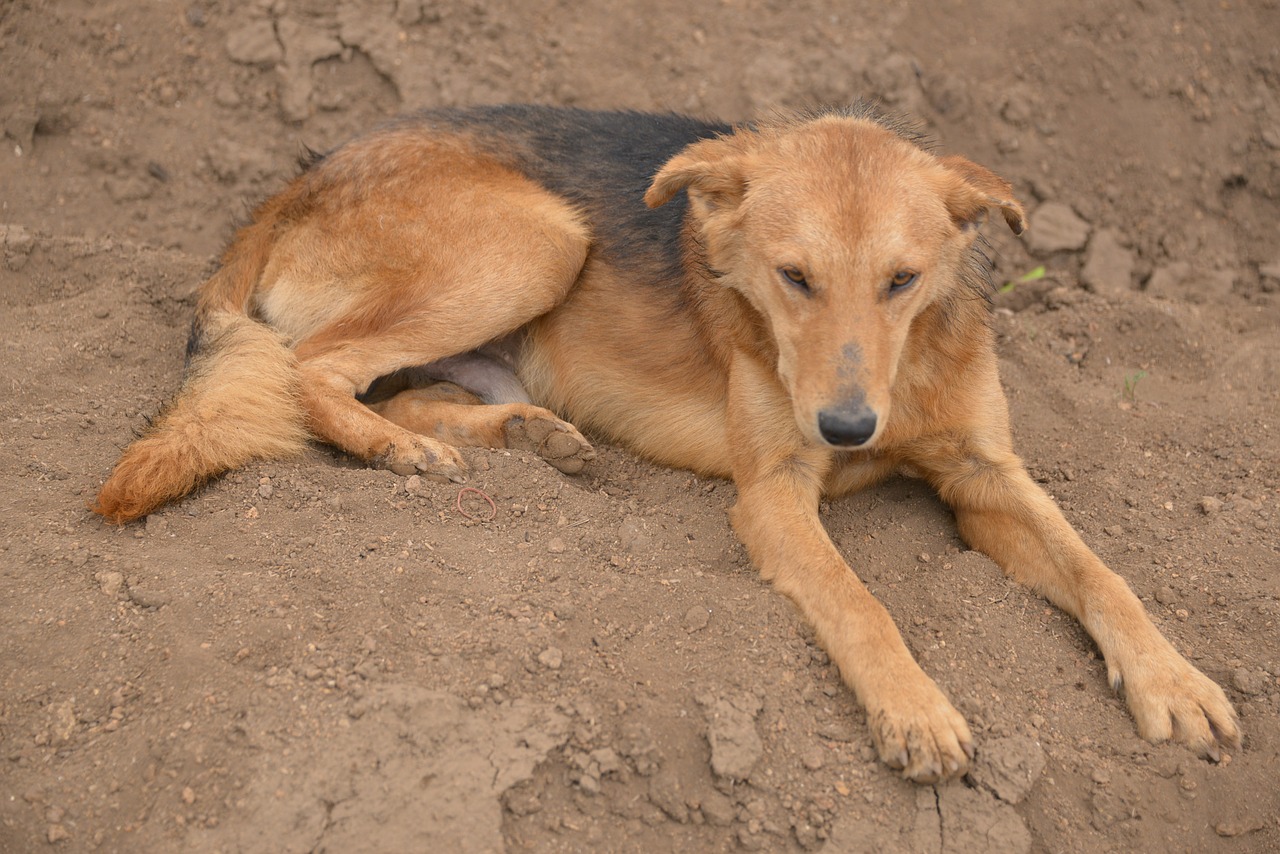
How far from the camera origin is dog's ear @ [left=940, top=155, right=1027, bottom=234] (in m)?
3.66

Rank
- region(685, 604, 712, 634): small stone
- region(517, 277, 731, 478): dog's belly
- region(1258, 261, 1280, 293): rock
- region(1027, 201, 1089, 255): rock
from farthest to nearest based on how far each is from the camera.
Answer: region(1027, 201, 1089, 255): rock
region(1258, 261, 1280, 293): rock
region(517, 277, 731, 478): dog's belly
region(685, 604, 712, 634): small stone

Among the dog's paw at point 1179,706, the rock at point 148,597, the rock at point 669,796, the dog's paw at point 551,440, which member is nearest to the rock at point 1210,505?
the dog's paw at point 1179,706

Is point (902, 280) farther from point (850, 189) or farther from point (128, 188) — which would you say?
point (128, 188)

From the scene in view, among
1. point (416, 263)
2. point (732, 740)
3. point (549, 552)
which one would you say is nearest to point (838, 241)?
point (549, 552)

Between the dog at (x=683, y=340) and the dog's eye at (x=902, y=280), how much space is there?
1 centimetres

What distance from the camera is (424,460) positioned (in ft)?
13.7

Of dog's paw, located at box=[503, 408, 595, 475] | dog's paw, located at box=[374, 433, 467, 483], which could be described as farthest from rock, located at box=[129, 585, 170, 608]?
dog's paw, located at box=[503, 408, 595, 475]

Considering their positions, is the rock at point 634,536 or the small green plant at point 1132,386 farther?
the small green plant at point 1132,386

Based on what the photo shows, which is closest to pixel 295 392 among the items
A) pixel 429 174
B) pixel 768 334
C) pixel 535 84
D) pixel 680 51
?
pixel 429 174

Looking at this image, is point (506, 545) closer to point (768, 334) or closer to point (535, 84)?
point (768, 334)

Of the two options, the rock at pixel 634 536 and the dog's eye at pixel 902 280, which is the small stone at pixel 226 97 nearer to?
the rock at pixel 634 536

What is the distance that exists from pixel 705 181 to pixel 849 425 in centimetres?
116

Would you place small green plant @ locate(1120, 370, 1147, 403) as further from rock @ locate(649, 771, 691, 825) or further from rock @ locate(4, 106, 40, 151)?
rock @ locate(4, 106, 40, 151)

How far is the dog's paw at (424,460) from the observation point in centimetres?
415
